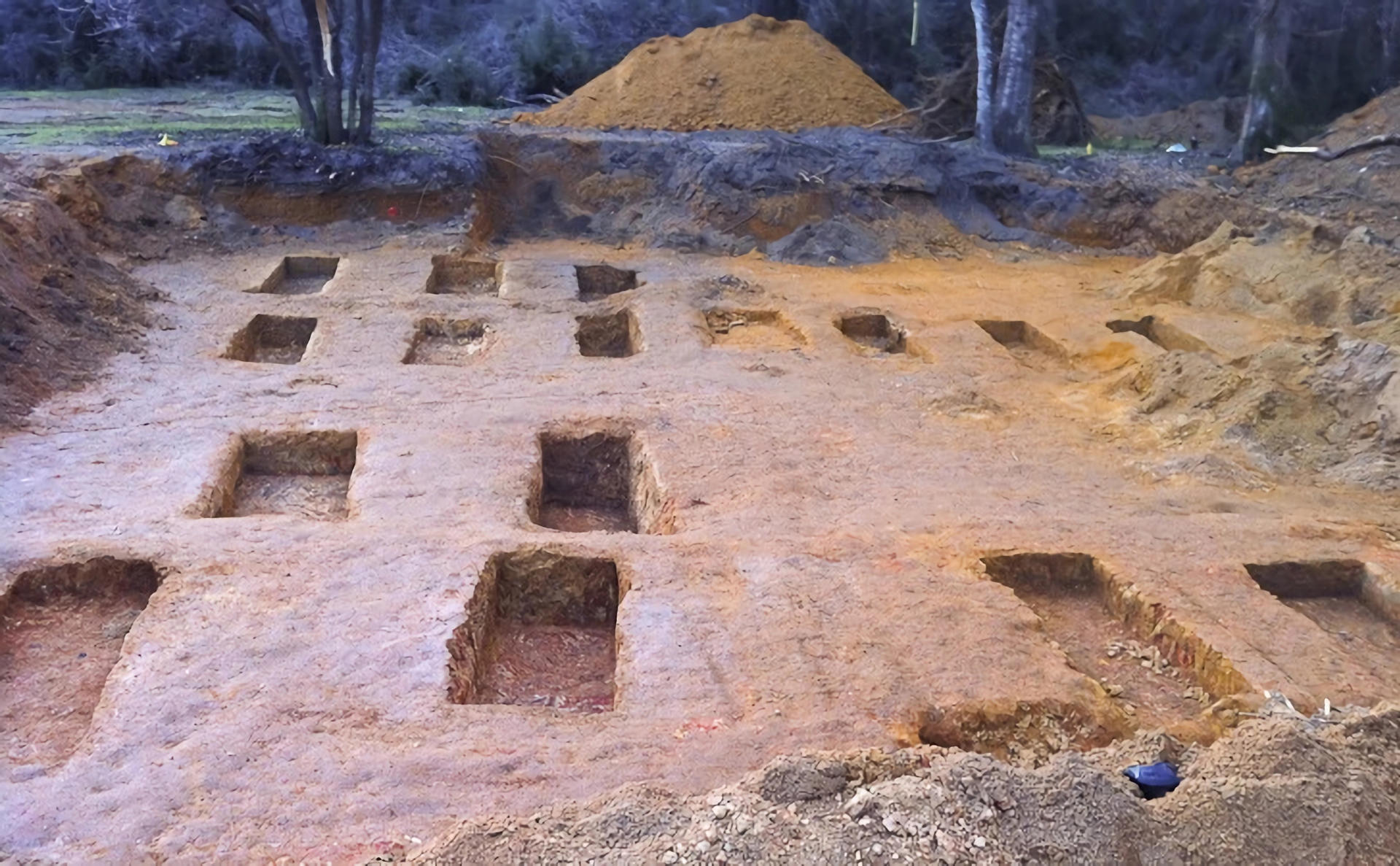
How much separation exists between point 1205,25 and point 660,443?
1535cm

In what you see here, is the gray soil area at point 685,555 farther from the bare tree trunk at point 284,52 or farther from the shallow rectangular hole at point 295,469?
the bare tree trunk at point 284,52

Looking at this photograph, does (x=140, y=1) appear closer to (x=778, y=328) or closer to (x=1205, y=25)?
(x=778, y=328)

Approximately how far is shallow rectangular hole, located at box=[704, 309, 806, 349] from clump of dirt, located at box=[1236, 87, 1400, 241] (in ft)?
16.2

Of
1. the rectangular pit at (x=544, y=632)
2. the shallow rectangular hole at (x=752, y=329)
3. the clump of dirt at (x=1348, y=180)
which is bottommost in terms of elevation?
the rectangular pit at (x=544, y=632)

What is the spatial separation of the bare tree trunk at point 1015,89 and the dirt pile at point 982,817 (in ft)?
37.2

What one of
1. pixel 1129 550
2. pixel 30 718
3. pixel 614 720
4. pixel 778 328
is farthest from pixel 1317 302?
pixel 30 718

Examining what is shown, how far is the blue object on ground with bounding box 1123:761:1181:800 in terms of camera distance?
3.10 m

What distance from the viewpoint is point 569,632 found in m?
4.73

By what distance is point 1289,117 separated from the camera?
42.7 ft

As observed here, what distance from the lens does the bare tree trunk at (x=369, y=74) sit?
11891 millimetres

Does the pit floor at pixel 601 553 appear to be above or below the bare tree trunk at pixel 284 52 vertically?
below


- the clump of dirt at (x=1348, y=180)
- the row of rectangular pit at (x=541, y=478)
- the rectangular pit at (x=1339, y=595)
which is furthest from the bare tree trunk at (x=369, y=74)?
the rectangular pit at (x=1339, y=595)

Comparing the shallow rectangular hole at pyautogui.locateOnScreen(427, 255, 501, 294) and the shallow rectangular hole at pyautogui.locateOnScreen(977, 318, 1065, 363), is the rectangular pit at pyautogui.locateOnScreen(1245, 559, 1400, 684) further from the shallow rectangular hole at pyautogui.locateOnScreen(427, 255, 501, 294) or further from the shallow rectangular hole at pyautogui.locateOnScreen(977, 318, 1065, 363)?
the shallow rectangular hole at pyautogui.locateOnScreen(427, 255, 501, 294)

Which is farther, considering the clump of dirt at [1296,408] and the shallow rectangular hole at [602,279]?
the shallow rectangular hole at [602,279]
